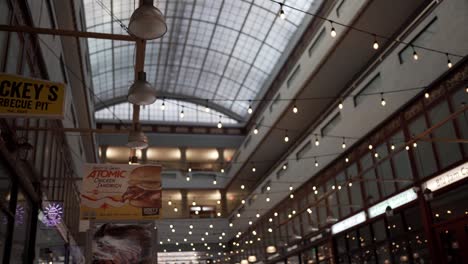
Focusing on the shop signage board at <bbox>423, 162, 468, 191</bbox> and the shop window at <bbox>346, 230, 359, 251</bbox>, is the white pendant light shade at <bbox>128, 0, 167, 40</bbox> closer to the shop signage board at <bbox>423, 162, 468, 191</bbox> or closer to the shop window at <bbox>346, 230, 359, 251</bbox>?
the shop signage board at <bbox>423, 162, 468, 191</bbox>

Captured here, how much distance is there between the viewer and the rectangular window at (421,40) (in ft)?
40.0

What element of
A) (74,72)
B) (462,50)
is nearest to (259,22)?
(74,72)

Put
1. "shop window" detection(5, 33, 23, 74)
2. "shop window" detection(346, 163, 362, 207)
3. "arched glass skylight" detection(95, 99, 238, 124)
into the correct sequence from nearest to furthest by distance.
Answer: "shop window" detection(5, 33, 23, 74) < "shop window" detection(346, 163, 362, 207) < "arched glass skylight" detection(95, 99, 238, 124)

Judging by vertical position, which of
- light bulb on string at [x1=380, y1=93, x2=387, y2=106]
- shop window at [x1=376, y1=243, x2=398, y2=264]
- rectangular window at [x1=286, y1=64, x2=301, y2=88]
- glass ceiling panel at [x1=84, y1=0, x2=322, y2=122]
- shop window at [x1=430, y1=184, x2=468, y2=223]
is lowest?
shop window at [x1=376, y1=243, x2=398, y2=264]

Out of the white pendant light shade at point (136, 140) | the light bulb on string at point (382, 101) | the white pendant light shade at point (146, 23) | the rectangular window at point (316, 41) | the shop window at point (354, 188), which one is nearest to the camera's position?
the white pendant light shade at point (146, 23)

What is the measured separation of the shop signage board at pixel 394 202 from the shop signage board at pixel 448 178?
0.67 metres

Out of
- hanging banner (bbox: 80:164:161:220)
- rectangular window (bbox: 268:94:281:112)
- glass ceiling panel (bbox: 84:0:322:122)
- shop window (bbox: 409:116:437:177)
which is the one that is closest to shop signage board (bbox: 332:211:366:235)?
shop window (bbox: 409:116:437:177)

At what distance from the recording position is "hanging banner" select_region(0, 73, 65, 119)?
17.1 feet

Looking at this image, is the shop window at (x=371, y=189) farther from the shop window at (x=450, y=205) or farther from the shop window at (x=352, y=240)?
the shop window at (x=450, y=205)

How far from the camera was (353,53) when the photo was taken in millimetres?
16562

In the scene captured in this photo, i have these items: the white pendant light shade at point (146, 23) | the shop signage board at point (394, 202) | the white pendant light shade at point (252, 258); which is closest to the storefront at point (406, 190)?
the shop signage board at point (394, 202)

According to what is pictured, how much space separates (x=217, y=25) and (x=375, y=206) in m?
17.9

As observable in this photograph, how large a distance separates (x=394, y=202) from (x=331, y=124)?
A: 5010 mm

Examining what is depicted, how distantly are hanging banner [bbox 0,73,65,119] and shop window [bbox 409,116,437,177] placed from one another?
9.68 m
